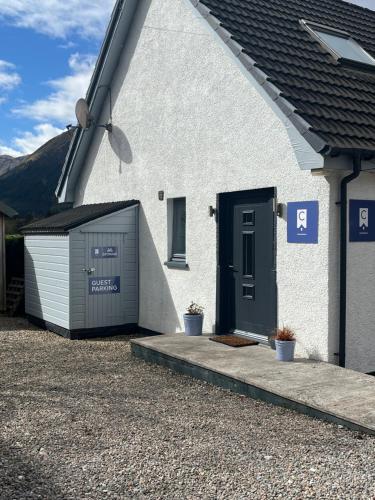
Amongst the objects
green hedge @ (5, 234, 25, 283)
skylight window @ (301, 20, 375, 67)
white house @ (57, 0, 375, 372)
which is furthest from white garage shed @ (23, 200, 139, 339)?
skylight window @ (301, 20, 375, 67)

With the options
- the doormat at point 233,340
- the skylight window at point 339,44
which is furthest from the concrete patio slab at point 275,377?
the skylight window at point 339,44

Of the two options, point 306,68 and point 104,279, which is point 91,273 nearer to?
point 104,279

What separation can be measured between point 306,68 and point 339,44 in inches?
67.2

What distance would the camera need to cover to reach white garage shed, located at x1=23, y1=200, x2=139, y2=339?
403 inches

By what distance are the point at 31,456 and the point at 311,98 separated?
217 inches

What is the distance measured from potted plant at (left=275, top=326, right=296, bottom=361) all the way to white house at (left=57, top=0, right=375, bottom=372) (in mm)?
315

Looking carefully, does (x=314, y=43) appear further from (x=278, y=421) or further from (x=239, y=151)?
(x=278, y=421)

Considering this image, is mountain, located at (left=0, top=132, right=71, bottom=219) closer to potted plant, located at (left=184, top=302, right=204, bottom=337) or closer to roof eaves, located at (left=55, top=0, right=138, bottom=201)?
roof eaves, located at (left=55, top=0, right=138, bottom=201)

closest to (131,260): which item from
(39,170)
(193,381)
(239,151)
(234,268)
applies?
(234,268)

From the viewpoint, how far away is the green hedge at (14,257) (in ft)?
48.5

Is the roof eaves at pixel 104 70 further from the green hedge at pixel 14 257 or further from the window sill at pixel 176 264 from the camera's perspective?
the window sill at pixel 176 264

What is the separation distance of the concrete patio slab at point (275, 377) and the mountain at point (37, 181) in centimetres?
7775

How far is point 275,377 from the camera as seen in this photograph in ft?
21.0

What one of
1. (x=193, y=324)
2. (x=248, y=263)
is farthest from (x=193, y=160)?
(x=193, y=324)
